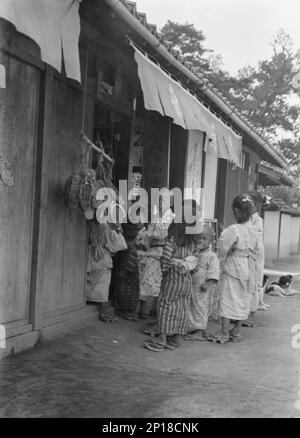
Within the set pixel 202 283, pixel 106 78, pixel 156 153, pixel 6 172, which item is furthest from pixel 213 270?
pixel 6 172

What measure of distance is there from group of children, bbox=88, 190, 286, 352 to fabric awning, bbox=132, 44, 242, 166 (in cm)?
111

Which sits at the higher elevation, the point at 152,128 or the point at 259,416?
the point at 152,128

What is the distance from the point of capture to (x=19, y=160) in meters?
5.04

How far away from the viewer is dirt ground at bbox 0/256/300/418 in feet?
13.6

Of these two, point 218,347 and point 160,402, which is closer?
point 160,402

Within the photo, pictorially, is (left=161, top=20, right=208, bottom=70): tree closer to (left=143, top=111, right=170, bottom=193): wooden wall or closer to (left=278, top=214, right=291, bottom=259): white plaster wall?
(left=278, top=214, right=291, bottom=259): white plaster wall

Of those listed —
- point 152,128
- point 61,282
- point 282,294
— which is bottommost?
point 282,294

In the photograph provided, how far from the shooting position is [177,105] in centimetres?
627

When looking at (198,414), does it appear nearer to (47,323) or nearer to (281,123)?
(47,323)

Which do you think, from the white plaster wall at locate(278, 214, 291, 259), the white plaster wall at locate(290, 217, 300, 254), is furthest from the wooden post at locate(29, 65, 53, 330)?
the white plaster wall at locate(290, 217, 300, 254)

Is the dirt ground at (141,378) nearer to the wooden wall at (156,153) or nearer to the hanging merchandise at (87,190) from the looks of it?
the hanging merchandise at (87,190)

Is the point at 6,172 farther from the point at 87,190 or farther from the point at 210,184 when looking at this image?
the point at 210,184
